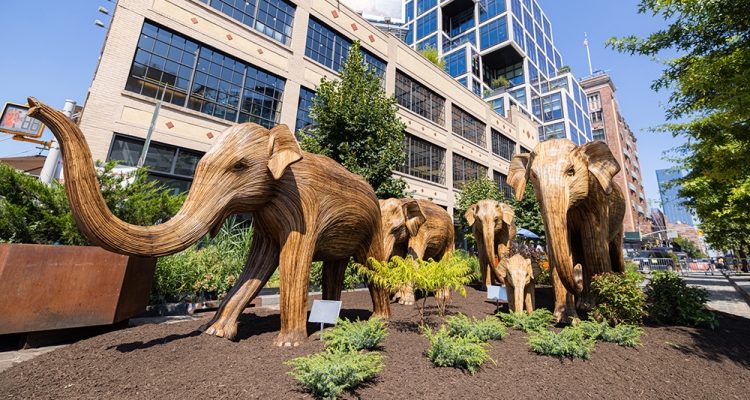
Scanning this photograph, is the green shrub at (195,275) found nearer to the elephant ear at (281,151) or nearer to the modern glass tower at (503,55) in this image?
the elephant ear at (281,151)

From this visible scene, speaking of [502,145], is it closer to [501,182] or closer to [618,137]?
[501,182]

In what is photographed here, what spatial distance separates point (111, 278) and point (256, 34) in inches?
527

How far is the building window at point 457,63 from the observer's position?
134 feet

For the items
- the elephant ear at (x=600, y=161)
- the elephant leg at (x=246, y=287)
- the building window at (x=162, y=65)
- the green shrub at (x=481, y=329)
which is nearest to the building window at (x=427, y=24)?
the building window at (x=162, y=65)

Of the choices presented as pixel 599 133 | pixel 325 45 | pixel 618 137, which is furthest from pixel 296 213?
pixel 599 133

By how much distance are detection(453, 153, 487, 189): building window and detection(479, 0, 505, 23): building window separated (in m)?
30.8

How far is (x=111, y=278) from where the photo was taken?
360cm

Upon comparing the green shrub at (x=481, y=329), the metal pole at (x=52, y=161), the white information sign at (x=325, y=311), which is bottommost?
the green shrub at (x=481, y=329)

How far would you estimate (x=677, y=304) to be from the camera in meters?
4.68

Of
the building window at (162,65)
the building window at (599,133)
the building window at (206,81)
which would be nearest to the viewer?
the building window at (162,65)

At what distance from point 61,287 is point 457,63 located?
148 ft

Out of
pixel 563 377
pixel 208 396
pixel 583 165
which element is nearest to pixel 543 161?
pixel 583 165

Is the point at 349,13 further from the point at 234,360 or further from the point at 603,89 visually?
the point at 603,89

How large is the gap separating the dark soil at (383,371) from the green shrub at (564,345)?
9 centimetres
